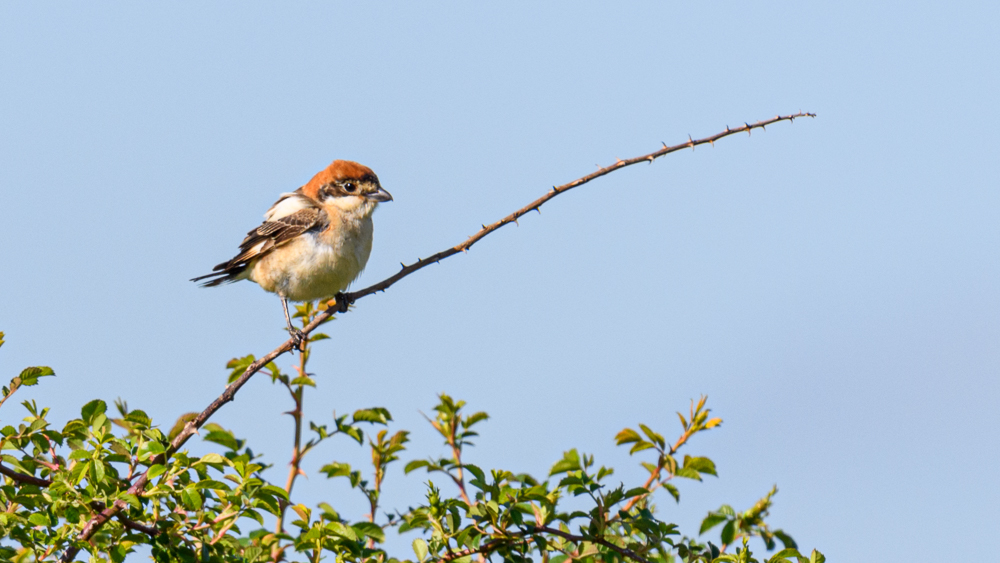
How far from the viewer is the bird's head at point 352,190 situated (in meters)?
6.88

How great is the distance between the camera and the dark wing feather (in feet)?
22.2

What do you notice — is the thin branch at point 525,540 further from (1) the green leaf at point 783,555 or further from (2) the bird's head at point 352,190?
(2) the bird's head at point 352,190

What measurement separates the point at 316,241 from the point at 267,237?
1.66 ft

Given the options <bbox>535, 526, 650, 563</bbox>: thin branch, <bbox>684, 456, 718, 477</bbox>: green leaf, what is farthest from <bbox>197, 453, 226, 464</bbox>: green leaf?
<bbox>684, 456, 718, 477</bbox>: green leaf

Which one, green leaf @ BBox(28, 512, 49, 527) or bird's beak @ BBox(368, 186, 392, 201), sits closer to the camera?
green leaf @ BBox(28, 512, 49, 527)

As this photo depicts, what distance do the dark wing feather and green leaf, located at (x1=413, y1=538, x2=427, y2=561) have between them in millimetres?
4063

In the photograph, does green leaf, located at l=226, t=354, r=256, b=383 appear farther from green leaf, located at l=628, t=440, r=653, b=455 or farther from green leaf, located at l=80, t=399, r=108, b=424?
green leaf, located at l=628, t=440, r=653, b=455

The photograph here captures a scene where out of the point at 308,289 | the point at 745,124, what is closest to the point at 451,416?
the point at 745,124

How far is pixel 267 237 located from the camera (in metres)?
6.91

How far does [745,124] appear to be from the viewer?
3523mm

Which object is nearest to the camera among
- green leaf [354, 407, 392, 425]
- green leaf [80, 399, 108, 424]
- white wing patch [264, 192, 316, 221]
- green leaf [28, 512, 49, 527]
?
green leaf [28, 512, 49, 527]

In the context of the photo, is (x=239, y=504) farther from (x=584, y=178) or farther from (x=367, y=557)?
(x=584, y=178)

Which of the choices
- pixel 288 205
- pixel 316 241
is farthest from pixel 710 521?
pixel 288 205

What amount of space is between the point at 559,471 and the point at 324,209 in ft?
13.5
